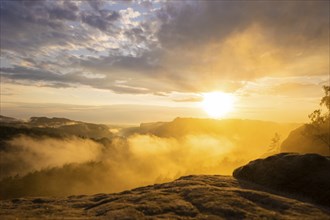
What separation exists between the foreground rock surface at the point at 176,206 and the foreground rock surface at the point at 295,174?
266 centimetres

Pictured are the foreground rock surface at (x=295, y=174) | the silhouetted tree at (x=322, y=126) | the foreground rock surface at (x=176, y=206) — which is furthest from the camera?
the silhouetted tree at (x=322, y=126)

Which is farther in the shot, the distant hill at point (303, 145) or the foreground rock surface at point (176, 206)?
the distant hill at point (303, 145)

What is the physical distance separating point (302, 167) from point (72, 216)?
16924 mm

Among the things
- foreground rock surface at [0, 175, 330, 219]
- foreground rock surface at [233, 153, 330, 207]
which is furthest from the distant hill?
foreground rock surface at [0, 175, 330, 219]

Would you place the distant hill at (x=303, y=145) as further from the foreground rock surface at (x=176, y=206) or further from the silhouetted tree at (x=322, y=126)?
the foreground rock surface at (x=176, y=206)

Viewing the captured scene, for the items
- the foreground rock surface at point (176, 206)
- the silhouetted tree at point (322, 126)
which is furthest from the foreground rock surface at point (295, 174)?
the silhouetted tree at point (322, 126)

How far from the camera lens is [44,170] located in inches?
7677

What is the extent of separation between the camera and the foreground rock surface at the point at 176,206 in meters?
16.7

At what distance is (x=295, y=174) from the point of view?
78.1ft

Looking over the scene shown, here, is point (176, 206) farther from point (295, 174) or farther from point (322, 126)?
point (322, 126)

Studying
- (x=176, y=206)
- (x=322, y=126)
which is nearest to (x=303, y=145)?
(x=322, y=126)

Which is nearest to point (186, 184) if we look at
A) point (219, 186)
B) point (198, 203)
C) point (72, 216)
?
point (219, 186)

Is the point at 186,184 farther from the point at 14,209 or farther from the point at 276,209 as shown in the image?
the point at 14,209

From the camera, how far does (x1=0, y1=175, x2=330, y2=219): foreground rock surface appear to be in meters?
16.7
